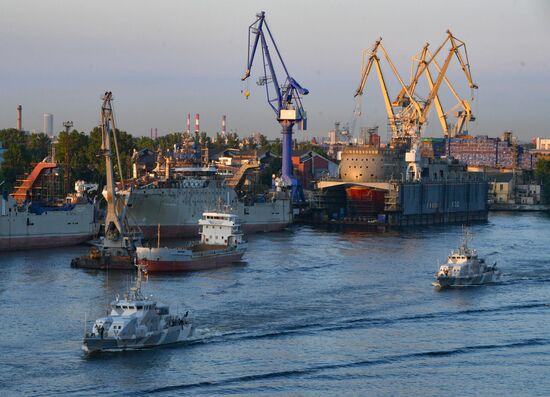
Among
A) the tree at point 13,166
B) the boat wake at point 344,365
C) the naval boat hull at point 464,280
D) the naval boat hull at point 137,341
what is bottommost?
the boat wake at point 344,365

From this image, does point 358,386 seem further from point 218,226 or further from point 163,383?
point 218,226

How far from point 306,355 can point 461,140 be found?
325 ft

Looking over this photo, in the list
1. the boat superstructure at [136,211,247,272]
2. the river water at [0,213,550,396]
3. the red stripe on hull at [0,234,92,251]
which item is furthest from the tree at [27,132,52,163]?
the boat superstructure at [136,211,247,272]

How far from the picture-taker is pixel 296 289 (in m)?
38.4

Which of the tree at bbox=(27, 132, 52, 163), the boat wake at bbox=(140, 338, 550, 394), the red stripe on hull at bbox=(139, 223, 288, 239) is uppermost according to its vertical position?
the tree at bbox=(27, 132, 52, 163)

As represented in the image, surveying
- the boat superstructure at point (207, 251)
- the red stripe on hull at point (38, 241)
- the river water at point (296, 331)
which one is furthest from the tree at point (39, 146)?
the boat superstructure at point (207, 251)

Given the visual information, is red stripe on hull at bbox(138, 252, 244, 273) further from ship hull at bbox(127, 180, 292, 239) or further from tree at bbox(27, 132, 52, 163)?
tree at bbox(27, 132, 52, 163)

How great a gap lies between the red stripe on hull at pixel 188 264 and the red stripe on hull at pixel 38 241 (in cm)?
984

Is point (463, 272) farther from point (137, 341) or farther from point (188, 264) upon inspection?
point (137, 341)

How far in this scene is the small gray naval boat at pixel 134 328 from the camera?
2761 cm

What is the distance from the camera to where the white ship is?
48750 mm

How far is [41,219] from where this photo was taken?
164 ft

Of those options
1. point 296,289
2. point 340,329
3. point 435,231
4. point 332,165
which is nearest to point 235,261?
point 296,289

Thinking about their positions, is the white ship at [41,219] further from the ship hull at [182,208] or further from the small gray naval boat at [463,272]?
the small gray naval boat at [463,272]
